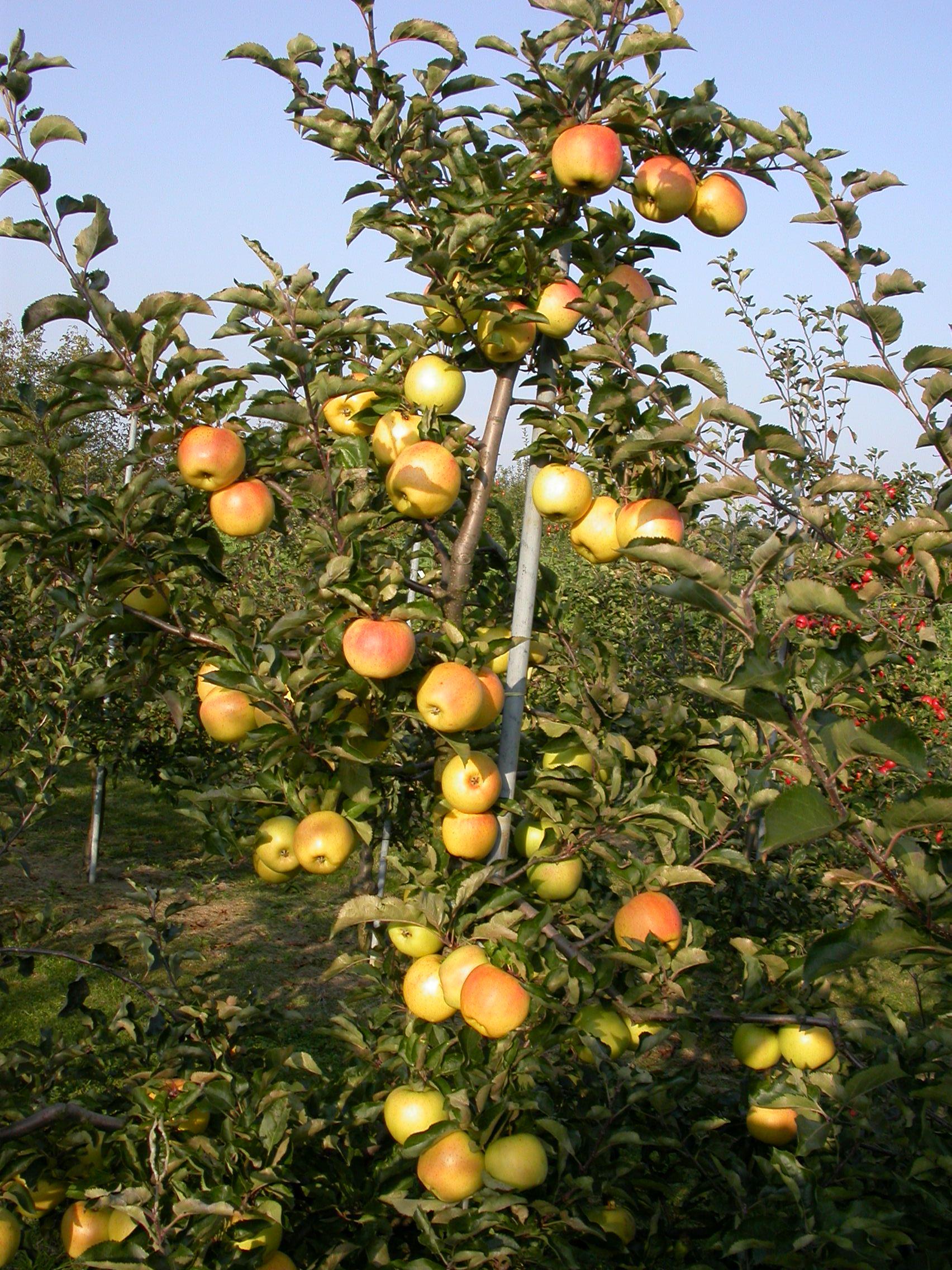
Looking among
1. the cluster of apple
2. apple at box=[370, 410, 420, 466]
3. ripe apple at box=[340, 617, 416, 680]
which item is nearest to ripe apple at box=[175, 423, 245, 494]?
apple at box=[370, 410, 420, 466]

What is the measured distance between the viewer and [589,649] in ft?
7.32

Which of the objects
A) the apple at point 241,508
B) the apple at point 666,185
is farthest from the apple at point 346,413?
the apple at point 666,185

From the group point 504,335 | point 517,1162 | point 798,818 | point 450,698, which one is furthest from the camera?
point 504,335

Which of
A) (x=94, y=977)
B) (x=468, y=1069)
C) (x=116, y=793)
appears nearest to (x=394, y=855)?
(x=468, y=1069)

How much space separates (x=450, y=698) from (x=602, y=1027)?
58 cm

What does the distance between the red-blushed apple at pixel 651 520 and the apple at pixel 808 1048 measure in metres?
0.86

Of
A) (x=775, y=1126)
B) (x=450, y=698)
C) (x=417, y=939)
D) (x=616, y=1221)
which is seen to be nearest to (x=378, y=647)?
(x=450, y=698)

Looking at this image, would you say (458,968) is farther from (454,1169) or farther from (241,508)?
(241,508)

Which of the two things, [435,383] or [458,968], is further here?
[435,383]

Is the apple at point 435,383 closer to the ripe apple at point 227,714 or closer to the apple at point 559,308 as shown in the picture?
the apple at point 559,308

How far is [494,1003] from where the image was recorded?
1450 millimetres

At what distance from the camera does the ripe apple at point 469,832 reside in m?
1.69

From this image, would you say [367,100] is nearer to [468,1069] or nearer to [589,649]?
[589,649]

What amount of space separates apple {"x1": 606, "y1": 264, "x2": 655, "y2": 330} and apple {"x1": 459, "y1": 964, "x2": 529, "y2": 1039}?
106 centimetres
